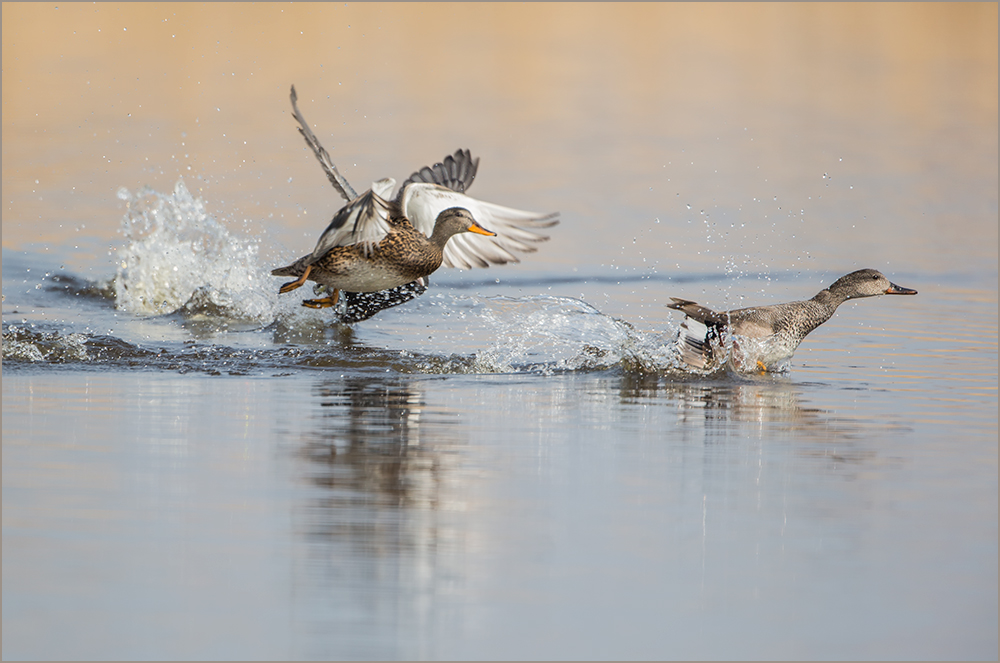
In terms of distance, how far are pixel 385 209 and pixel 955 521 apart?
13.3ft

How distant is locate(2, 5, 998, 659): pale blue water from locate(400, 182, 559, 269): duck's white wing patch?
0.54 m

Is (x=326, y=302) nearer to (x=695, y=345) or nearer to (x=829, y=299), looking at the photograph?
(x=695, y=345)

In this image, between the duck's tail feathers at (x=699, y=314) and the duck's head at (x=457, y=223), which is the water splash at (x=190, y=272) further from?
the duck's tail feathers at (x=699, y=314)

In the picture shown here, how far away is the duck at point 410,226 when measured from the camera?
858 centimetres

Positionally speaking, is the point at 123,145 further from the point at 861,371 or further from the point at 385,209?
the point at 861,371

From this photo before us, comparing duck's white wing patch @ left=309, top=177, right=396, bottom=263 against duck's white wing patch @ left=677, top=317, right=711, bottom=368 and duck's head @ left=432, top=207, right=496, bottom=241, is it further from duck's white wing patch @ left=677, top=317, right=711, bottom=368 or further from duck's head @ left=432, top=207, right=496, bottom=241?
duck's white wing patch @ left=677, top=317, right=711, bottom=368

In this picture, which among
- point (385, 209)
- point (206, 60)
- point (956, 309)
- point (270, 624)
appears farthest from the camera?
point (206, 60)

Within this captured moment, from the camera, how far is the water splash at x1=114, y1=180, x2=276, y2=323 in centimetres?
1052

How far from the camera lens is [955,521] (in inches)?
211

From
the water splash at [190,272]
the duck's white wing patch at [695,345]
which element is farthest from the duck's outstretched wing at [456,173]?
the duck's white wing patch at [695,345]

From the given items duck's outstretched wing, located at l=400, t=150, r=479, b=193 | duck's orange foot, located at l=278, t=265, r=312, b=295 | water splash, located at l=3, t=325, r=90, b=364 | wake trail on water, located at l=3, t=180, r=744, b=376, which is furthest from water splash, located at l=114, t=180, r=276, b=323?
water splash, located at l=3, t=325, r=90, b=364

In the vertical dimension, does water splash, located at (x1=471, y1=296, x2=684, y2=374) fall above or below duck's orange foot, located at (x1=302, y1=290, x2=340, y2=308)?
below

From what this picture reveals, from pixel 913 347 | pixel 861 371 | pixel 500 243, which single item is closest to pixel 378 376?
pixel 500 243

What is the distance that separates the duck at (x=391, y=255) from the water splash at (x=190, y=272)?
4.52ft
